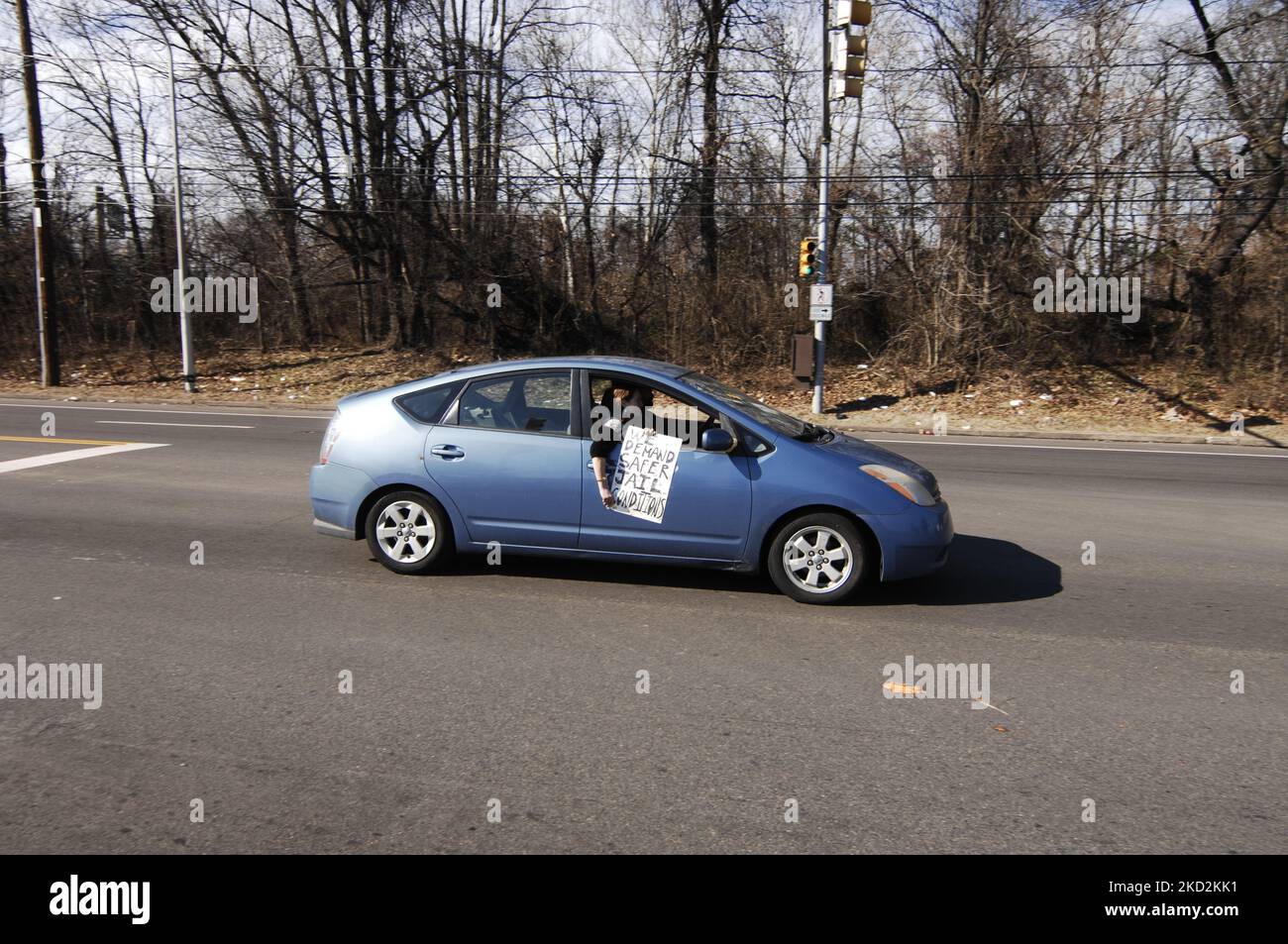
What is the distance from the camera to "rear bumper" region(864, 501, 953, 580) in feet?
19.9

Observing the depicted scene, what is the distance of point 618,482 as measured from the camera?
6398mm

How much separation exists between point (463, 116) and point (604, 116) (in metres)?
4.17

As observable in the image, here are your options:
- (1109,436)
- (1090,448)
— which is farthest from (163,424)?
(1109,436)

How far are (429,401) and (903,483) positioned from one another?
11.2ft

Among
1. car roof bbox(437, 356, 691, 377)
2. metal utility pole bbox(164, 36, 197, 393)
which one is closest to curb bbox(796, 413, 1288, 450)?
car roof bbox(437, 356, 691, 377)

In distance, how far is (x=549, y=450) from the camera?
21.4 feet

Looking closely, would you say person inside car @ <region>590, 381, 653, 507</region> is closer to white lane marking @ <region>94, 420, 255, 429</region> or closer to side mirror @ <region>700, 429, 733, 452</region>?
side mirror @ <region>700, 429, 733, 452</region>

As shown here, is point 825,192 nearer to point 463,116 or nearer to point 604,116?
point 604,116

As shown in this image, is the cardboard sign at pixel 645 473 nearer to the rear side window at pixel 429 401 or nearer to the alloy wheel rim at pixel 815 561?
the alloy wheel rim at pixel 815 561

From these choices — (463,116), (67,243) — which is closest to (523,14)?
(463,116)

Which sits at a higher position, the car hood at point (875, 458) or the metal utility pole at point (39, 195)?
the metal utility pole at point (39, 195)

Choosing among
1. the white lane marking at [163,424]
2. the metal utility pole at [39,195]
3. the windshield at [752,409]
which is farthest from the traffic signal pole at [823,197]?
the metal utility pole at [39,195]

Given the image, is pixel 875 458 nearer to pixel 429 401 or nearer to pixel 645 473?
pixel 645 473

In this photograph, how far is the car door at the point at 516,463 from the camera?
650 centimetres
